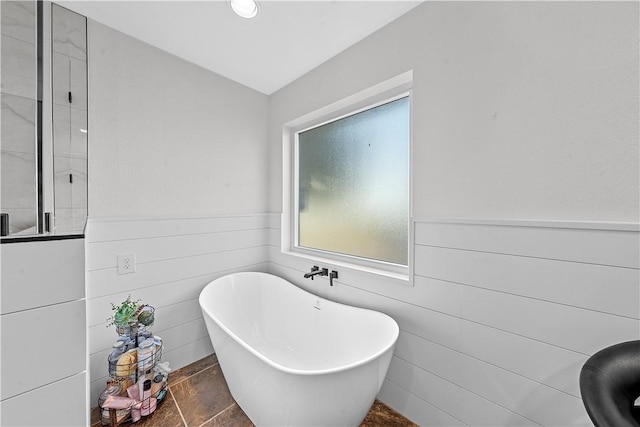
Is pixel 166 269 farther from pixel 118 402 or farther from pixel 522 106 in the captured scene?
pixel 522 106

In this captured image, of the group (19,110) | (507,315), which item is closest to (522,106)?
(507,315)

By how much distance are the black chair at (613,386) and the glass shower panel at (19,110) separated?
171 centimetres

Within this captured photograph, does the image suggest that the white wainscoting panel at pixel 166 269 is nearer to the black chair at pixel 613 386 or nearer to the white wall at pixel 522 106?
the white wall at pixel 522 106

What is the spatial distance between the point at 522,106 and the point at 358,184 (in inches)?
42.6

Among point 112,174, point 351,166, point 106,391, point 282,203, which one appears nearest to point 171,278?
point 106,391

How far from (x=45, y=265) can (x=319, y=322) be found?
1.53m

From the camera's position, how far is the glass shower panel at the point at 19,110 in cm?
93

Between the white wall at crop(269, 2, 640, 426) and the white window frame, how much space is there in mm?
90

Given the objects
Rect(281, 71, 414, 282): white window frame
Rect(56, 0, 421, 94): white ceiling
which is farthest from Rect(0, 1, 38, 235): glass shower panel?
Rect(281, 71, 414, 282): white window frame

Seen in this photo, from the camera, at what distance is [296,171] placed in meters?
2.49

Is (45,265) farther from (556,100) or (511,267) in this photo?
(556,100)

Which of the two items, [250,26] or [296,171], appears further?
[296,171]

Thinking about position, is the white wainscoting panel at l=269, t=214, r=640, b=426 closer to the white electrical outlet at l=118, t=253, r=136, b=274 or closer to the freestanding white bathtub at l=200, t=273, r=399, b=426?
the freestanding white bathtub at l=200, t=273, r=399, b=426

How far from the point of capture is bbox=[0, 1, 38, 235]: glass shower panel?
93 centimetres
